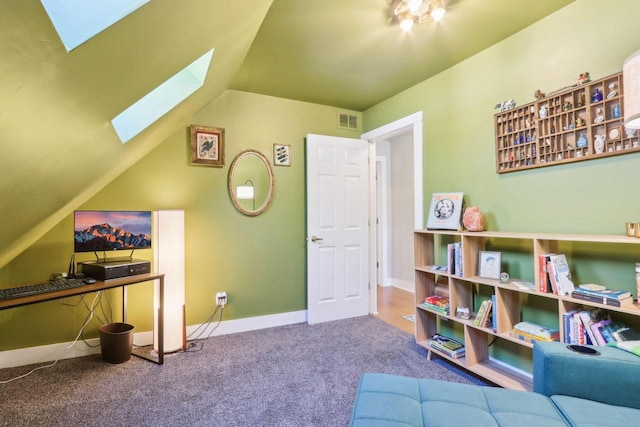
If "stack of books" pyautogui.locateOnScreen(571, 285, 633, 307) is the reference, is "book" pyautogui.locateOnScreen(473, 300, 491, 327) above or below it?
below

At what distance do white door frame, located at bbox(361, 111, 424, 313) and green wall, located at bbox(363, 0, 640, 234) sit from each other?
8 cm

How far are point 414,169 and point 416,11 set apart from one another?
1.46m

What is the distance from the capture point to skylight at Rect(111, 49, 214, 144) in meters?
1.86

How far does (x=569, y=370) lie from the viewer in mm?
1272

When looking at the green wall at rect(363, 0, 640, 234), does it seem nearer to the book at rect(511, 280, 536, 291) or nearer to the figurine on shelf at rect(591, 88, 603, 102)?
the figurine on shelf at rect(591, 88, 603, 102)

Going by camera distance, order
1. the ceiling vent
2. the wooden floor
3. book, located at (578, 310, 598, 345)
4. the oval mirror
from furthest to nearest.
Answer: the ceiling vent
the wooden floor
the oval mirror
book, located at (578, 310, 598, 345)

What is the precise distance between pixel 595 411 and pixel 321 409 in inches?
51.8

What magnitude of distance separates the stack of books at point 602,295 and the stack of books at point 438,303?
0.91 metres

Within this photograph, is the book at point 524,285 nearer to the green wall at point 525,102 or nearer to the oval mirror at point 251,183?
the green wall at point 525,102

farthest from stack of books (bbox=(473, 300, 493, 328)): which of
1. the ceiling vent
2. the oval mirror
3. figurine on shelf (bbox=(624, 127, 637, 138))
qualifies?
the ceiling vent

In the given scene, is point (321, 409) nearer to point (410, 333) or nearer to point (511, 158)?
point (410, 333)

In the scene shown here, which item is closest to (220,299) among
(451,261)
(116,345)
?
(116,345)

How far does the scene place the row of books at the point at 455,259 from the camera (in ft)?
7.42

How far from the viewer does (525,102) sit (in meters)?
2.11
